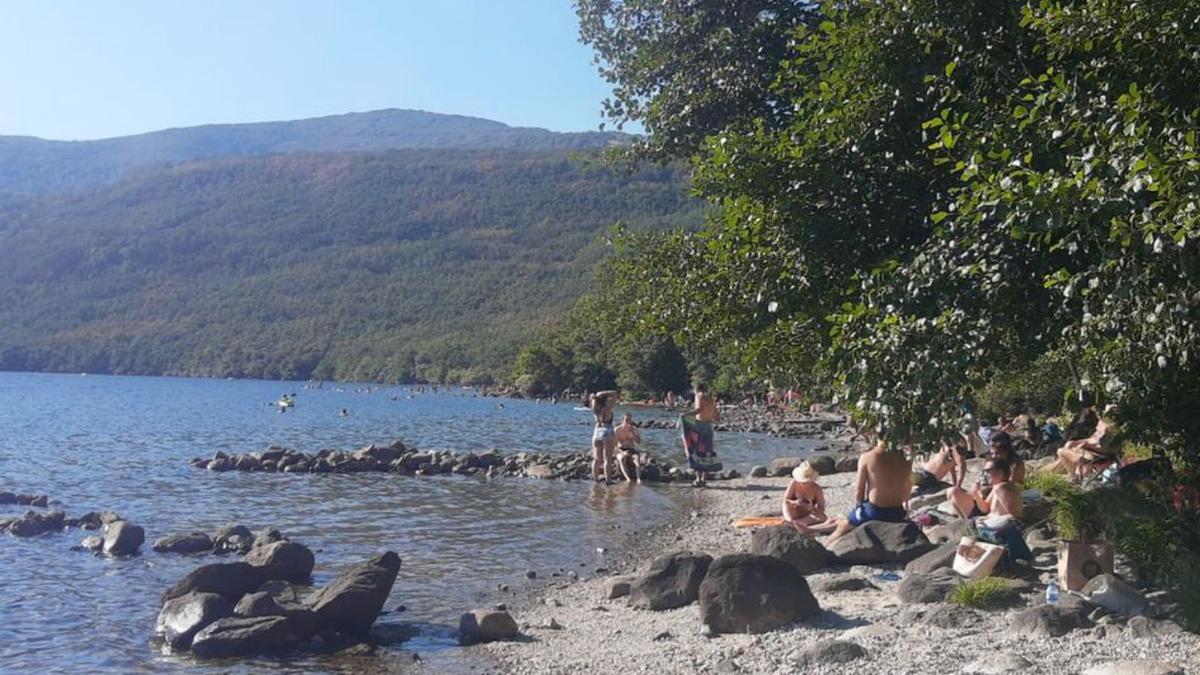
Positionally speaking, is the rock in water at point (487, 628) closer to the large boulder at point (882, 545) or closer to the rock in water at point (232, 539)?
the large boulder at point (882, 545)

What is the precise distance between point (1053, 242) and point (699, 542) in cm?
876

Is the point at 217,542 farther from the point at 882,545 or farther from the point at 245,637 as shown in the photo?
the point at 882,545

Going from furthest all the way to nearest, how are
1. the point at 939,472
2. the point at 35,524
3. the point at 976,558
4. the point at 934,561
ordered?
the point at 35,524, the point at 939,472, the point at 934,561, the point at 976,558

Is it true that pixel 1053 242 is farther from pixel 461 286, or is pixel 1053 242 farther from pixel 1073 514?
pixel 461 286

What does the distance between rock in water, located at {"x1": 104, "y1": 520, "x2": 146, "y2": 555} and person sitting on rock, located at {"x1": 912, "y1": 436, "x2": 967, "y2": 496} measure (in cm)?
1182

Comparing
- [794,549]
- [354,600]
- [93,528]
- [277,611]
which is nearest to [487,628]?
[354,600]

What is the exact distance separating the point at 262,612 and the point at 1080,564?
7.56 meters

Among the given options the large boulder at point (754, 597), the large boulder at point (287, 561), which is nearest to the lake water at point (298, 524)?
the large boulder at point (287, 561)

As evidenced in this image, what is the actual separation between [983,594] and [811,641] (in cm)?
150

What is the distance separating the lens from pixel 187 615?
36.0 ft

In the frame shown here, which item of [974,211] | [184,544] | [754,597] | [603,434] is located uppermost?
[974,211]

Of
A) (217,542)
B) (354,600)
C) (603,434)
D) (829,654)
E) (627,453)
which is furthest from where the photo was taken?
(627,453)

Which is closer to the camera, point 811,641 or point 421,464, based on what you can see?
point 811,641

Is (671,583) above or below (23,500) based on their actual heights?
above
